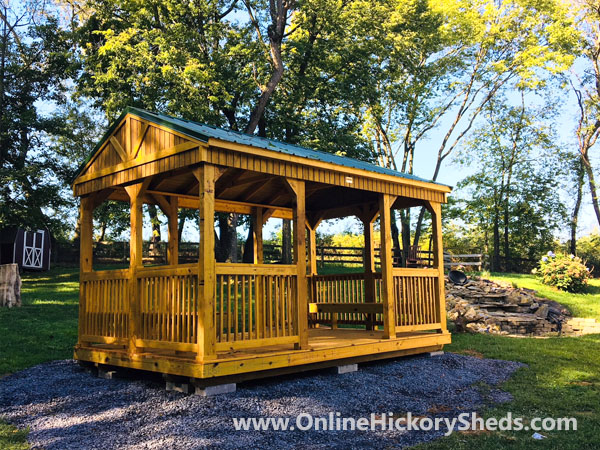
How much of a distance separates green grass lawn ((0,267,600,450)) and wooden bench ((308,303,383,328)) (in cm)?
212

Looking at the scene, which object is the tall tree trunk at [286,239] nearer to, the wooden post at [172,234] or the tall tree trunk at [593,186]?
the wooden post at [172,234]

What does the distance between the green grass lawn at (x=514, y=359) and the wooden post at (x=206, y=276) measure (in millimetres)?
1973

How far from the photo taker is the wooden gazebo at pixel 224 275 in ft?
21.0

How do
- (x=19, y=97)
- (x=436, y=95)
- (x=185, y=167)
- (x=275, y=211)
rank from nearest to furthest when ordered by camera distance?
1. (x=185, y=167)
2. (x=275, y=211)
3. (x=19, y=97)
4. (x=436, y=95)

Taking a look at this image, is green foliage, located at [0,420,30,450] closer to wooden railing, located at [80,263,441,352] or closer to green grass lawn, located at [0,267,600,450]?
green grass lawn, located at [0,267,600,450]

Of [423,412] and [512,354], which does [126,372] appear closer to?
[423,412]

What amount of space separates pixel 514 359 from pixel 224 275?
5290 mm

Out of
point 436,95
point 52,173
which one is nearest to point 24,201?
point 52,173

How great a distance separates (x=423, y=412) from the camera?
6.10m

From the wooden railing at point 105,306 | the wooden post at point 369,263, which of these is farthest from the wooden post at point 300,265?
the wooden post at point 369,263

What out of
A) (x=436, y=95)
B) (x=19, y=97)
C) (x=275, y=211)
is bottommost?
(x=275, y=211)

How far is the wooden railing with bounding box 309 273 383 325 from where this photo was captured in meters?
10.8

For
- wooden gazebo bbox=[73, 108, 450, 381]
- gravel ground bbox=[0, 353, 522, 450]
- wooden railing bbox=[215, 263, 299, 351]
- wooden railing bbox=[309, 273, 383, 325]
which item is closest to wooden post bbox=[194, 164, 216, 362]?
wooden gazebo bbox=[73, 108, 450, 381]

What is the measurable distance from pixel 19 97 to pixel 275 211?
16395 mm
